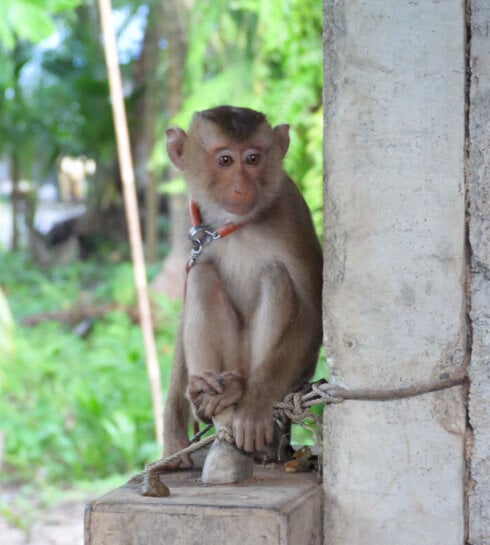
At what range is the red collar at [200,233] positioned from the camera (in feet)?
10.3

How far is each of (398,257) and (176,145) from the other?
4.13 feet

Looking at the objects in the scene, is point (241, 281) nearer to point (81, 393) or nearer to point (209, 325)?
point (209, 325)

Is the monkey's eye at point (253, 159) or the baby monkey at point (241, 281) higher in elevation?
the monkey's eye at point (253, 159)

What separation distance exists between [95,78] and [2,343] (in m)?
8.07

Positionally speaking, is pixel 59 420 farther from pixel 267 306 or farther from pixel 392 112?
pixel 392 112

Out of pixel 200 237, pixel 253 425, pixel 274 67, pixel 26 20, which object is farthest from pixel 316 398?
pixel 274 67

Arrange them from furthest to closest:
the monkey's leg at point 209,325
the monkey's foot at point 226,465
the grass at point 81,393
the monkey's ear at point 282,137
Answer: the grass at point 81,393, the monkey's ear at point 282,137, the monkey's leg at point 209,325, the monkey's foot at point 226,465

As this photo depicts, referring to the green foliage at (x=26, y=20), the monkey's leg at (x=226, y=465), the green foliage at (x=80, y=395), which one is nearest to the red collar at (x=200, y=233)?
the monkey's leg at (x=226, y=465)

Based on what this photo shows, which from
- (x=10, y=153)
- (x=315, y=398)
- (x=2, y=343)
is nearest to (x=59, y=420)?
(x=2, y=343)

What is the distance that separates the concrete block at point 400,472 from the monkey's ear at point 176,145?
1.31m

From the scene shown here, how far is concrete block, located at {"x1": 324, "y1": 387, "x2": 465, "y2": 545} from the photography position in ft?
7.61

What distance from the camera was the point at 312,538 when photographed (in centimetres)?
238

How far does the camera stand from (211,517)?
2.26 meters

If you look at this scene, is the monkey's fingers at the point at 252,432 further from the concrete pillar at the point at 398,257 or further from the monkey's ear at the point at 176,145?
the monkey's ear at the point at 176,145
